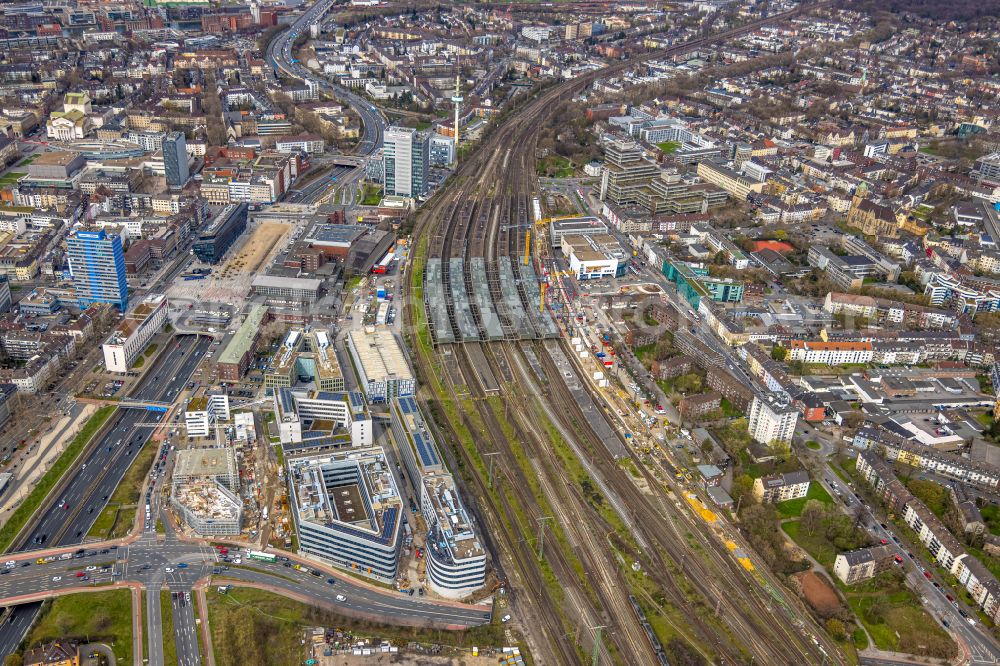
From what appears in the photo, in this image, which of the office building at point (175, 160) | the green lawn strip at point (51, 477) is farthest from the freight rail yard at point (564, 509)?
the office building at point (175, 160)

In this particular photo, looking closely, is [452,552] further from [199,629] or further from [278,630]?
[199,629]

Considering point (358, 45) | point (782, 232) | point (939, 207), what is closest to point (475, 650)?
point (782, 232)

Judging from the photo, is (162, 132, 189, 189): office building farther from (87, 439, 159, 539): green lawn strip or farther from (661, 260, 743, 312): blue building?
(661, 260, 743, 312): blue building

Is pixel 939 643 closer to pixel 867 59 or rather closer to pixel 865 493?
pixel 865 493

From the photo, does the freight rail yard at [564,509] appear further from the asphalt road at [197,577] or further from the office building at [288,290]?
the office building at [288,290]

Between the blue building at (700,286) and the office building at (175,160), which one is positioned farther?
the office building at (175,160)

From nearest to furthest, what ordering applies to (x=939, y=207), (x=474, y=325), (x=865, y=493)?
(x=865, y=493)
(x=474, y=325)
(x=939, y=207)

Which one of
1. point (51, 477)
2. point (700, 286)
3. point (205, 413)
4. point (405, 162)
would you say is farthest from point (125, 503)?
point (405, 162)

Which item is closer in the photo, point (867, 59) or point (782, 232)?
point (782, 232)
